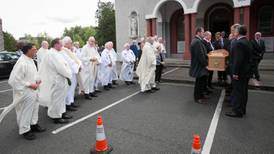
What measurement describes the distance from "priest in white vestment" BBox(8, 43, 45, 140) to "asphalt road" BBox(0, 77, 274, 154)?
1.11 feet

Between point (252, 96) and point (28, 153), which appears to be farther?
point (252, 96)

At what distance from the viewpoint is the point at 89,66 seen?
8.72m

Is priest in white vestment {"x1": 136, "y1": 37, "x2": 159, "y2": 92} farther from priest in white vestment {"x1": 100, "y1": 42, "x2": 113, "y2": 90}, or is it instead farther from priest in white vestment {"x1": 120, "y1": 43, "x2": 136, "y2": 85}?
priest in white vestment {"x1": 120, "y1": 43, "x2": 136, "y2": 85}

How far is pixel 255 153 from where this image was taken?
401cm

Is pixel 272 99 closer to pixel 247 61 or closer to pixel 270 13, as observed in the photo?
pixel 247 61

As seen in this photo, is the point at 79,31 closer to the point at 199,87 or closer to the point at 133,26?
the point at 133,26

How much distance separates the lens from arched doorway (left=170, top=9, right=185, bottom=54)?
1983 cm

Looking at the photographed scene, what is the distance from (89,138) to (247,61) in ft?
12.8

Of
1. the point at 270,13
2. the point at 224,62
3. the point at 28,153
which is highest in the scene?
the point at 270,13

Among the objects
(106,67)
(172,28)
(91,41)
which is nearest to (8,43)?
(172,28)

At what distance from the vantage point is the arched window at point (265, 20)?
1617cm

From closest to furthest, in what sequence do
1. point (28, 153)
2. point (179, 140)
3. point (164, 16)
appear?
point (28, 153) < point (179, 140) < point (164, 16)

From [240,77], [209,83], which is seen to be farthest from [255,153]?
[209,83]

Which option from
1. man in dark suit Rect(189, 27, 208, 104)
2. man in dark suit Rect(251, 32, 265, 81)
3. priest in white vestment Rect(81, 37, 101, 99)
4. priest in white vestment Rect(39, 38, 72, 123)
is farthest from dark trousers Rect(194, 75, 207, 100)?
priest in white vestment Rect(39, 38, 72, 123)
